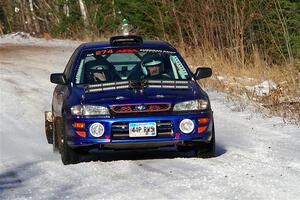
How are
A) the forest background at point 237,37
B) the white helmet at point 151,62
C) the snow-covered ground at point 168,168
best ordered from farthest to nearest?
the forest background at point 237,37 → the white helmet at point 151,62 → the snow-covered ground at point 168,168

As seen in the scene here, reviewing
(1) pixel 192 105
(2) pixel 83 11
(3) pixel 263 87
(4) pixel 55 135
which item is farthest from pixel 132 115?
(2) pixel 83 11

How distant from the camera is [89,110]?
9867 mm

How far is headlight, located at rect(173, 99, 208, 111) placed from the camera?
9.87m

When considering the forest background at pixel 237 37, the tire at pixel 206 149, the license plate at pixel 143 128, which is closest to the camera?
the license plate at pixel 143 128

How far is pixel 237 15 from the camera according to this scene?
69.9ft

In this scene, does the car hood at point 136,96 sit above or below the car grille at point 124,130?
above

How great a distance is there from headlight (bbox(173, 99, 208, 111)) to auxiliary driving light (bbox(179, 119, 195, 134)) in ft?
0.50

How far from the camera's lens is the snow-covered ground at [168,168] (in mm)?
7953

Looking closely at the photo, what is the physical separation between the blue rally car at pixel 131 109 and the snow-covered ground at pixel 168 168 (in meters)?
0.23

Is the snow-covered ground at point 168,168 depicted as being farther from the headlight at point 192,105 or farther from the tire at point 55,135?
the headlight at point 192,105

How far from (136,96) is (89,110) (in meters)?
0.53

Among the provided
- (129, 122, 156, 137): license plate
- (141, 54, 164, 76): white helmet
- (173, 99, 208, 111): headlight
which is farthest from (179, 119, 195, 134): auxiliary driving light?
(141, 54, 164, 76): white helmet

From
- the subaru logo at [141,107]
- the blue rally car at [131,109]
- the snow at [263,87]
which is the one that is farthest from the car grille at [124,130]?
the snow at [263,87]

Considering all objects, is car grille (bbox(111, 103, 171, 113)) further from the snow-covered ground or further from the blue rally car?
the snow-covered ground
